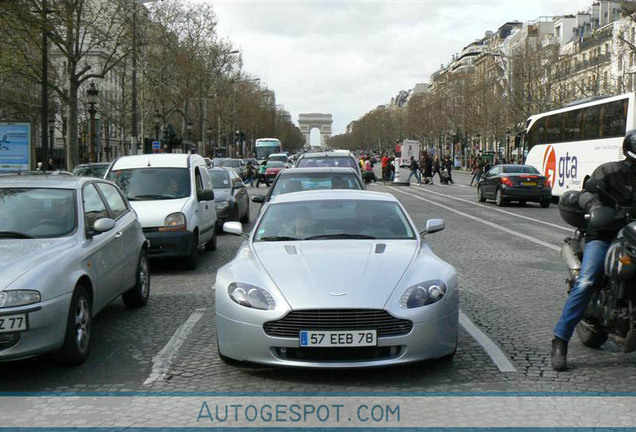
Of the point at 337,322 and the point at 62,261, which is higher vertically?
the point at 62,261

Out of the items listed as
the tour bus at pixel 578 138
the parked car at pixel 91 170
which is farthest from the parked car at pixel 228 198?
the tour bus at pixel 578 138

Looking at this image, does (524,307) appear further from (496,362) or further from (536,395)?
(536,395)

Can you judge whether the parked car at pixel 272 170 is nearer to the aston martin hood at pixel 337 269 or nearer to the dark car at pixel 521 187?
the dark car at pixel 521 187

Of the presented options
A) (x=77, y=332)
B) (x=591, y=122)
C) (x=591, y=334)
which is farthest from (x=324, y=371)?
(x=591, y=122)

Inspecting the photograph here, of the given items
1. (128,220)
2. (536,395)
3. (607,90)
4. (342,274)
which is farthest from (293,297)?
(607,90)

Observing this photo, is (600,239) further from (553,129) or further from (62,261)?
(553,129)

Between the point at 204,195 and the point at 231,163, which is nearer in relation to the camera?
the point at 204,195

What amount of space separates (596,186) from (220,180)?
14100 millimetres

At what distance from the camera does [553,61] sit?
200ft

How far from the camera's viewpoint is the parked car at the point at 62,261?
5402 millimetres

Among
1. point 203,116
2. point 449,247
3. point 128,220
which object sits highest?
point 203,116

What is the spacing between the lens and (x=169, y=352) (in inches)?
253

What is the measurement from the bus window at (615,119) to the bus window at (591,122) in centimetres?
55

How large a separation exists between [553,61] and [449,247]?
5092cm
